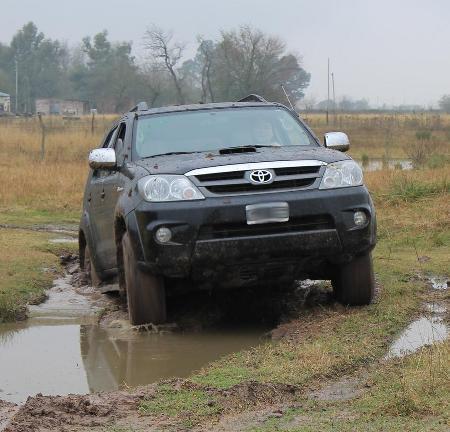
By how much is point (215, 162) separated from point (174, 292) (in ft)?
3.73

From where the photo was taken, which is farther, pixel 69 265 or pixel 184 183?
pixel 69 265

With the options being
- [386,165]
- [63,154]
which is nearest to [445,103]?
[63,154]

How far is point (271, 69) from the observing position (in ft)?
188

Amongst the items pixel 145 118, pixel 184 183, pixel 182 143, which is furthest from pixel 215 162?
pixel 145 118

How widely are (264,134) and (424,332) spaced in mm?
2335

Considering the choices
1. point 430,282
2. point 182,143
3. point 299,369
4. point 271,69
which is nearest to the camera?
point 299,369

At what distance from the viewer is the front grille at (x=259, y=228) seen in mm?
6477

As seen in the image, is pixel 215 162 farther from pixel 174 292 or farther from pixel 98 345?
pixel 98 345

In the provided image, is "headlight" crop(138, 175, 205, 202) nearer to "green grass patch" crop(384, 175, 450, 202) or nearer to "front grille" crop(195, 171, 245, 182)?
"front grille" crop(195, 171, 245, 182)

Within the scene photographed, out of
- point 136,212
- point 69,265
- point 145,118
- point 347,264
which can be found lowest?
point 69,265

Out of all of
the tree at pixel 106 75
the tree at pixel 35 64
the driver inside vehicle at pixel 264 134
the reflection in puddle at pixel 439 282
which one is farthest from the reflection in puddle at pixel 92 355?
the tree at pixel 35 64

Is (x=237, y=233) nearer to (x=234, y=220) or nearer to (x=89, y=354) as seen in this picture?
(x=234, y=220)

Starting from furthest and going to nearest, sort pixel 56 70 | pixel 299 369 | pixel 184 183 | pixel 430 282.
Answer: pixel 56 70, pixel 430 282, pixel 184 183, pixel 299 369

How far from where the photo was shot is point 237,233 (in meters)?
6.51
